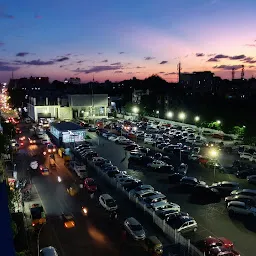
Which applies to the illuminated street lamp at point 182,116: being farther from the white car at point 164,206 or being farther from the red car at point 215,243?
the red car at point 215,243

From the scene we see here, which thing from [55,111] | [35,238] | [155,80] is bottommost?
[35,238]

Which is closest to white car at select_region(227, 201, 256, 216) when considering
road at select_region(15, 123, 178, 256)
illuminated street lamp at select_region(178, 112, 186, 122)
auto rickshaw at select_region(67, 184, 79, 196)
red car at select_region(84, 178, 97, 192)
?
road at select_region(15, 123, 178, 256)

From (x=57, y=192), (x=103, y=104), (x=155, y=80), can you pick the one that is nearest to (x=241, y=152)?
(x=57, y=192)

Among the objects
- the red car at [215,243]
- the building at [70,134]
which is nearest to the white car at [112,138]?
the building at [70,134]

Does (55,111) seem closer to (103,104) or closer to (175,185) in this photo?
(103,104)

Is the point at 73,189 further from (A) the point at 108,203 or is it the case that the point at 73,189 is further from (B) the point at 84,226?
(B) the point at 84,226

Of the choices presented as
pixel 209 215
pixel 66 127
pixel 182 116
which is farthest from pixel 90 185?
pixel 182 116
